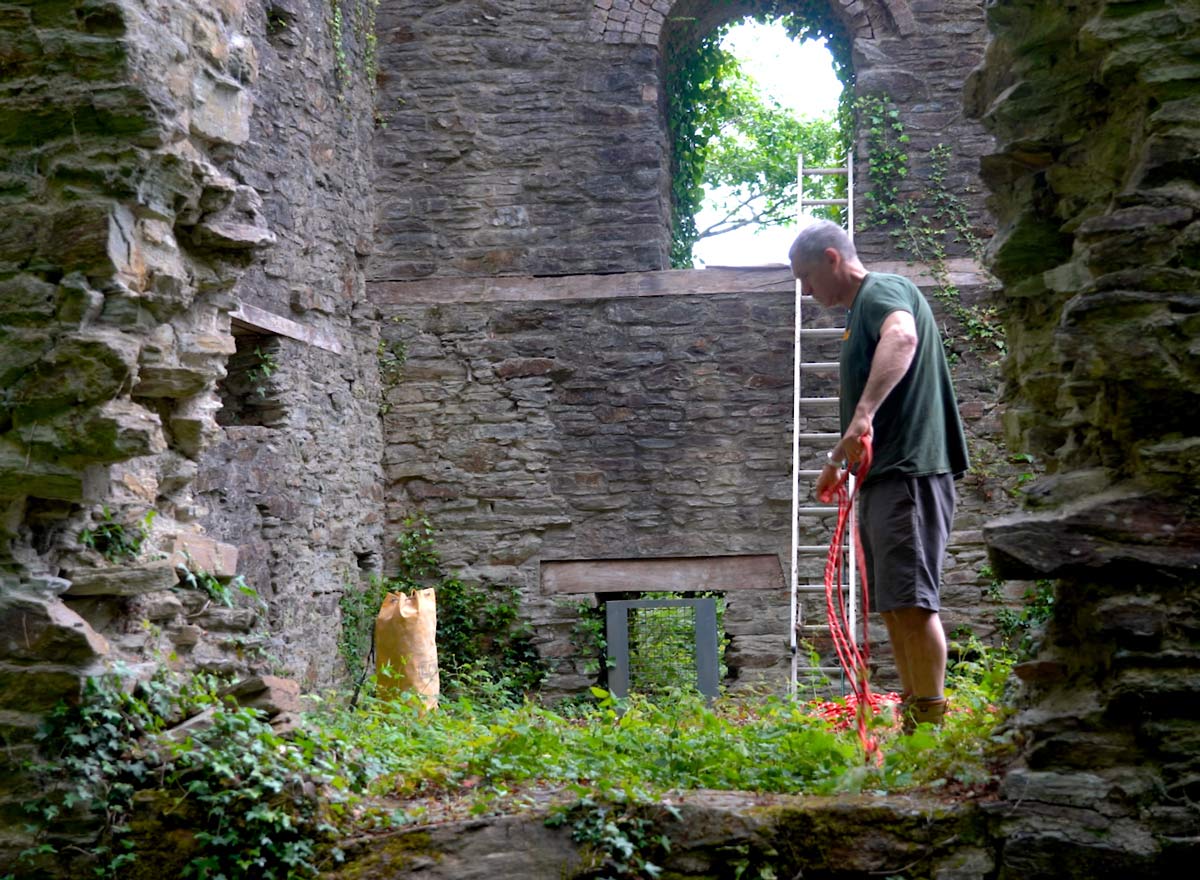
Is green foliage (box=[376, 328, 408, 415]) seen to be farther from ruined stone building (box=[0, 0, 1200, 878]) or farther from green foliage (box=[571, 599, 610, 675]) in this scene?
green foliage (box=[571, 599, 610, 675])

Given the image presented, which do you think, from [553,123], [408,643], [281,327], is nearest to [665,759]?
[408,643]

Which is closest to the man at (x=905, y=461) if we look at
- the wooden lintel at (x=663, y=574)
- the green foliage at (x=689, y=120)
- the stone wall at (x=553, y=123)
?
the wooden lintel at (x=663, y=574)

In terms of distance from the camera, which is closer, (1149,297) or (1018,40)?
(1149,297)

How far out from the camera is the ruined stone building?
3256 mm

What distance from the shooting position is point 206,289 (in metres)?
4.32

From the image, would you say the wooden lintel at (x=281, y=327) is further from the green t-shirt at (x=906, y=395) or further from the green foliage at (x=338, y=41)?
the green t-shirt at (x=906, y=395)

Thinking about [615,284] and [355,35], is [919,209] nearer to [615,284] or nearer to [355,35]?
[615,284]

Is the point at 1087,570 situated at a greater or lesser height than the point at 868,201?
lesser

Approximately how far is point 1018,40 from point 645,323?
17.8 feet

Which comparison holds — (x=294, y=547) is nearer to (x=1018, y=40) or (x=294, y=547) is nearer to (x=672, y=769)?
(x=672, y=769)

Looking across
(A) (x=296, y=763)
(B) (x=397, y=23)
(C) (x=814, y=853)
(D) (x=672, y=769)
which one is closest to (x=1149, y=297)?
(C) (x=814, y=853)

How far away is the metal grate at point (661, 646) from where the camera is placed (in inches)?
338

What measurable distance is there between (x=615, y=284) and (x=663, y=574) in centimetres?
211

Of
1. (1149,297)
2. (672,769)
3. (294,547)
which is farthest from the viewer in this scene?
(294,547)
